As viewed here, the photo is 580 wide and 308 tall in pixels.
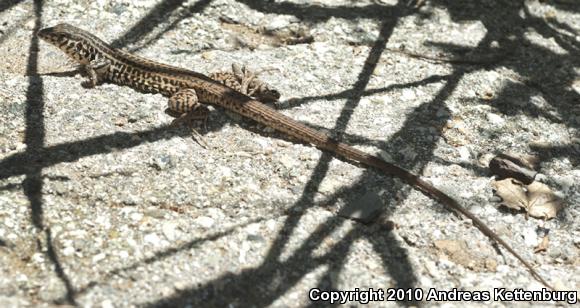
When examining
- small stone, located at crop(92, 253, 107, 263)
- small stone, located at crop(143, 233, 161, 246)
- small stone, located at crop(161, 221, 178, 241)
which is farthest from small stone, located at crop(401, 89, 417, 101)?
small stone, located at crop(92, 253, 107, 263)

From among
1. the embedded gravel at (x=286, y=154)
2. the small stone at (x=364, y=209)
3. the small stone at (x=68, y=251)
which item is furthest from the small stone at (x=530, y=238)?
the small stone at (x=68, y=251)

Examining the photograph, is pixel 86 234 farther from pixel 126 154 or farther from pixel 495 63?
pixel 495 63

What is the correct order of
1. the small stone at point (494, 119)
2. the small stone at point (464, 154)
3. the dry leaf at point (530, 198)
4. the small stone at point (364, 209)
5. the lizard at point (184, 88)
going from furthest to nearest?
the small stone at point (494, 119), the small stone at point (464, 154), the lizard at point (184, 88), the dry leaf at point (530, 198), the small stone at point (364, 209)

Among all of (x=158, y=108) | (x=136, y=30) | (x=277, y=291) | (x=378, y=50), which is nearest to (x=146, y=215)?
(x=277, y=291)

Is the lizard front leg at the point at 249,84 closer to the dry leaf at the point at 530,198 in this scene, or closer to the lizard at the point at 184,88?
the lizard at the point at 184,88

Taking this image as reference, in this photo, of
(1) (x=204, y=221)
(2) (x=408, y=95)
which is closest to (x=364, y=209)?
(1) (x=204, y=221)

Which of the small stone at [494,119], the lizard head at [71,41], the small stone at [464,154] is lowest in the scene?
the small stone at [464,154]

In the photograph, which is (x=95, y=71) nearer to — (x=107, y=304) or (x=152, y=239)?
(x=152, y=239)
